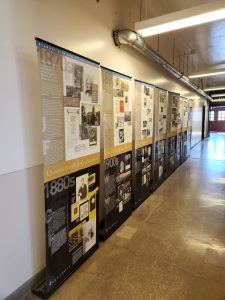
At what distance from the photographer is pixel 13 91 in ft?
5.77

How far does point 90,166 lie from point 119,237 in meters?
1.20

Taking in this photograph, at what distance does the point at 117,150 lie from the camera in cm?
307

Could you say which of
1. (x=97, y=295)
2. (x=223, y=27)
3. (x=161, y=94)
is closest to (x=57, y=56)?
(x=97, y=295)

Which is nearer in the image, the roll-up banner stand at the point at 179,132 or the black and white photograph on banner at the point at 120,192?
the black and white photograph on banner at the point at 120,192

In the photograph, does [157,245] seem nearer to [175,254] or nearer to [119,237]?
[175,254]

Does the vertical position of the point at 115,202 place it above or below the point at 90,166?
below

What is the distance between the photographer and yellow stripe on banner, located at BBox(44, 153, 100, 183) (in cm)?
187

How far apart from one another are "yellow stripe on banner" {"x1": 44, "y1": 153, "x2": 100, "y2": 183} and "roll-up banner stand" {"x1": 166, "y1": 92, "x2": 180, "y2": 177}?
3.57 meters

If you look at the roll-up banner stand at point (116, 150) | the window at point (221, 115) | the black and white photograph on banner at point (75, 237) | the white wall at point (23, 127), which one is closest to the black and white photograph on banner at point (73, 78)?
the white wall at point (23, 127)

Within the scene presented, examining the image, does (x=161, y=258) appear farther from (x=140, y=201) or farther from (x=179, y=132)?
(x=179, y=132)

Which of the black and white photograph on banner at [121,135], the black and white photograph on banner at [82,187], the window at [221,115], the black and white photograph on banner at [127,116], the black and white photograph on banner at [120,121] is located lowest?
the black and white photograph on banner at [82,187]

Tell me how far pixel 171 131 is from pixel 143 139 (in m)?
2.21

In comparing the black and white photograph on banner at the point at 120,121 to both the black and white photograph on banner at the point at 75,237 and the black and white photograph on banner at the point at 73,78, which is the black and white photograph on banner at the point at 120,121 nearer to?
the black and white photograph on banner at the point at 73,78

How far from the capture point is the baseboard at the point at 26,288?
1.92m
